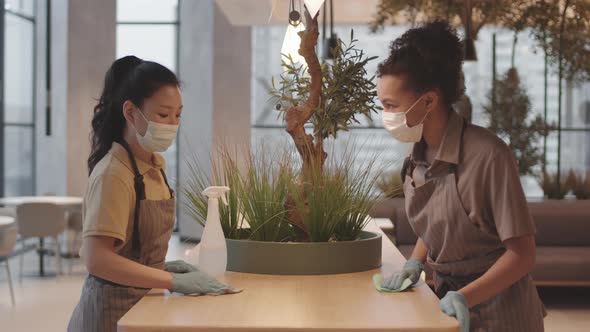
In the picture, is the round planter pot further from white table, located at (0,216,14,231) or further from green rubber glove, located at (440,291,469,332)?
white table, located at (0,216,14,231)

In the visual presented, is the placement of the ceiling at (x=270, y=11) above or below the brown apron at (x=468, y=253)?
above

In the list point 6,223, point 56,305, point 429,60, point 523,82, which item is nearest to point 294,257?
point 429,60

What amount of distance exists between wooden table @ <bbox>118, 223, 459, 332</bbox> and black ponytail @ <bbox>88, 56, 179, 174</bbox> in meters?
0.57

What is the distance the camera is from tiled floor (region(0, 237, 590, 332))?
570 centimetres

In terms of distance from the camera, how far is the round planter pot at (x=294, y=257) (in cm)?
241

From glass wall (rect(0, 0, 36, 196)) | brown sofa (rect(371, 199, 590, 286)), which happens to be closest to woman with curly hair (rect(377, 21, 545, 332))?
brown sofa (rect(371, 199, 590, 286))

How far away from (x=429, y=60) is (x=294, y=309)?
2.84 ft

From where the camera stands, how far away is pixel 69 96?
9461 mm

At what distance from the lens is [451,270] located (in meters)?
2.32

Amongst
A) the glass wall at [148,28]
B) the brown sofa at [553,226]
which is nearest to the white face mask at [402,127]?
the brown sofa at [553,226]

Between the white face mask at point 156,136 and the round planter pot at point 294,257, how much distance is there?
40 centimetres

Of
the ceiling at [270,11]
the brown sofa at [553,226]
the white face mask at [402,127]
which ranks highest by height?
the ceiling at [270,11]

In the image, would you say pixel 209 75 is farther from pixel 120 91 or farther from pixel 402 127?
pixel 402 127

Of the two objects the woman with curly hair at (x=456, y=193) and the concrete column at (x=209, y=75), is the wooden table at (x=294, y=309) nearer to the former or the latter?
the woman with curly hair at (x=456, y=193)
